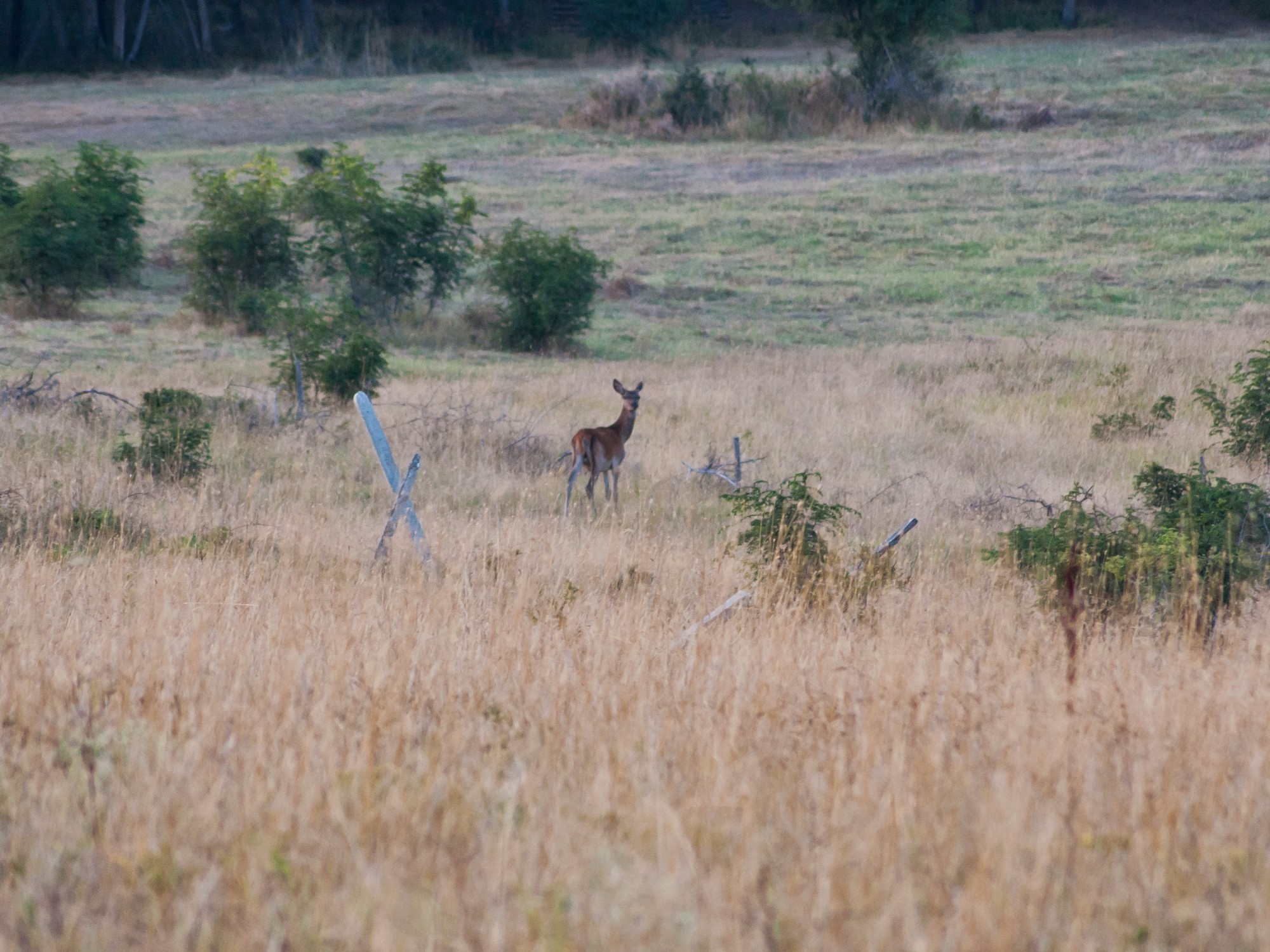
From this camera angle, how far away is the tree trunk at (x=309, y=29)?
166ft

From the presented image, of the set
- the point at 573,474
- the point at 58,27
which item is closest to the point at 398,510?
the point at 573,474

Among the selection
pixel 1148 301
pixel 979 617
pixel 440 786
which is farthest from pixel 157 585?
pixel 1148 301

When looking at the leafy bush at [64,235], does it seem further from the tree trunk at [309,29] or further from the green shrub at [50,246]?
the tree trunk at [309,29]

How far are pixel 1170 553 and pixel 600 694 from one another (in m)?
3.67

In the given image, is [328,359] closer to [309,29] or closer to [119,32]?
[309,29]

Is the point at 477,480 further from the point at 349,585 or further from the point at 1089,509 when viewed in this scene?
the point at 1089,509

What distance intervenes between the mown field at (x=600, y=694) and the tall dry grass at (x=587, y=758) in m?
0.02

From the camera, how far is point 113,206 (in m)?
21.6

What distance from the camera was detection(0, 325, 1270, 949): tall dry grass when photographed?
2.73 metres

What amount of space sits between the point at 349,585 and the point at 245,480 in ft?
13.2

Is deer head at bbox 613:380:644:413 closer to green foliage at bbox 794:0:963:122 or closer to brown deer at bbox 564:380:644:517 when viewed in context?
brown deer at bbox 564:380:644:517

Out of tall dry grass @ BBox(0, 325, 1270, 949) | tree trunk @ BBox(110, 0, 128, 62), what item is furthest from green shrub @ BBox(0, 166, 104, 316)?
tree trunk @ BBox(110, 0, 128, 62)

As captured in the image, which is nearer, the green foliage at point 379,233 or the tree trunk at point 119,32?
the green foliage at point 379,233

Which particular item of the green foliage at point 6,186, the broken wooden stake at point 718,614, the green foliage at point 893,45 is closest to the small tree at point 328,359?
the broken wooden stake at point 718,614
